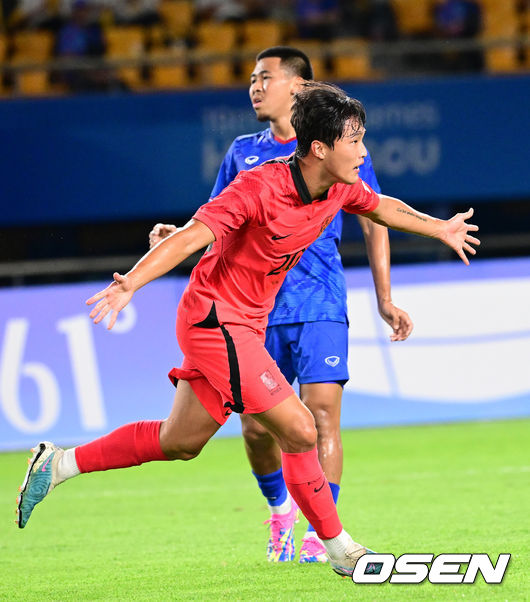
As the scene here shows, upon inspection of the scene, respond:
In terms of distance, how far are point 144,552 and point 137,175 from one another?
931cm

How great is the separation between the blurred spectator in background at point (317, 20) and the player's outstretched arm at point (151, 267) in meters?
11.5

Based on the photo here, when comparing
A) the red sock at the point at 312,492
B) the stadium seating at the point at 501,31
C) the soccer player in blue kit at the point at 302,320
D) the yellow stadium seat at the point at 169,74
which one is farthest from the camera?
the stadium seating at the point at 501,31

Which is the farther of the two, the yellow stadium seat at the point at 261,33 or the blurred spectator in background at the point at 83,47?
the yellow stadium seat at the point at 261,33

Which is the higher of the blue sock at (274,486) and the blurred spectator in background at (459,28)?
the blurred spectator in background at (459,28)

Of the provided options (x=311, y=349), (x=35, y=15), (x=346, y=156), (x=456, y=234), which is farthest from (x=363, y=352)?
(x=35, y=15)

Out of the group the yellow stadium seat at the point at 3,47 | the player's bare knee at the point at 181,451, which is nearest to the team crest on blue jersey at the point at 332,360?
the player's bare knee at the point at 181,451

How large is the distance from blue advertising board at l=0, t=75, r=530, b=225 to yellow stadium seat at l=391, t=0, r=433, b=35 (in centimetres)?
118

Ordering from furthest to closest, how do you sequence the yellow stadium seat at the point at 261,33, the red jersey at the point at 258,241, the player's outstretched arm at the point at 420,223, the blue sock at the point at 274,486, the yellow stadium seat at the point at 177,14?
1. the yellow stadium seat at the point at 177,14
2. the yellow stadium seat at the point at 261,33
3. the blue sock at the point at 274,486
4. the player's outstretched arm at the point at 420,223
5. the red jersey at the point at 258,241

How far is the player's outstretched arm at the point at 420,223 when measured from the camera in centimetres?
499

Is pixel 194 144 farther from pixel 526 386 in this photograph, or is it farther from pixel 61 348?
pixel 526 386

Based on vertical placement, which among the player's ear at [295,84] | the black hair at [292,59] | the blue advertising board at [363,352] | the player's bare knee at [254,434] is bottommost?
the blue advertising board at [363,352]

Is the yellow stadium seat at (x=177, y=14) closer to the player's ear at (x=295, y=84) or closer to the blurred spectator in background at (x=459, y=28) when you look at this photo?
the blurred spectator in background at (x=459, y=28)

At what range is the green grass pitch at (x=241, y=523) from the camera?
15.4 ft

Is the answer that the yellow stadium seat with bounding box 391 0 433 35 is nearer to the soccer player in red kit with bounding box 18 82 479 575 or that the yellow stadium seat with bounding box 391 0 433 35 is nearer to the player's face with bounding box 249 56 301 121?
the player's face with bounding box 249 56 301 121
